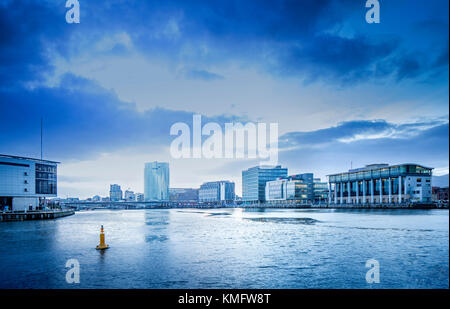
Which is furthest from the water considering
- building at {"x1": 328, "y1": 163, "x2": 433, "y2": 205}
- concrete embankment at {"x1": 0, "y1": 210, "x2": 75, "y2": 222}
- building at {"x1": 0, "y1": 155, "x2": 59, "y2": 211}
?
building at {"x1": 328, "y1": 163, "x2": 433, "y2": 205}

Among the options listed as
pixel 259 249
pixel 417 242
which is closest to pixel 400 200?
pixel 417 242

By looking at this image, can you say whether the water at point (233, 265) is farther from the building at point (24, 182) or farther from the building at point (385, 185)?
the building at point (385, 185)

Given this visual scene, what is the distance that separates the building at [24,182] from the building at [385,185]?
13882 cm

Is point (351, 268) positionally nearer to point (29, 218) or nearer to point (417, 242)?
point (417, 242)

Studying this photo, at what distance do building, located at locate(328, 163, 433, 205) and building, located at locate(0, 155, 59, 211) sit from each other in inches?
5465

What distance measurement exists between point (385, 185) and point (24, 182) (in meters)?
147

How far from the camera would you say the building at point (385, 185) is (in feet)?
443

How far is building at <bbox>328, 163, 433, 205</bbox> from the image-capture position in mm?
135000

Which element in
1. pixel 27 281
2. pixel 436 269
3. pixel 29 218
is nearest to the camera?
pixel 27 281

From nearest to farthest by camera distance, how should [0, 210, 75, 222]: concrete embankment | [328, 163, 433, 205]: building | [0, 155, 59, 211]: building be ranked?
1. [0, 210, 75, 222]: concrete embankment
2. [0, 155, 59, 211]: building
3. [328, 163, 433, 205]: building

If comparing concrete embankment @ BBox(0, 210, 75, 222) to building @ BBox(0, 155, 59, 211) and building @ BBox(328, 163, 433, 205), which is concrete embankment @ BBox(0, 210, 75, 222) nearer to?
building @ BBox(0, 155, 59, 211)

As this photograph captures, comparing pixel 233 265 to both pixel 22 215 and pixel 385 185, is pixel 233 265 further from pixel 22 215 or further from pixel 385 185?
pixel 385 185
